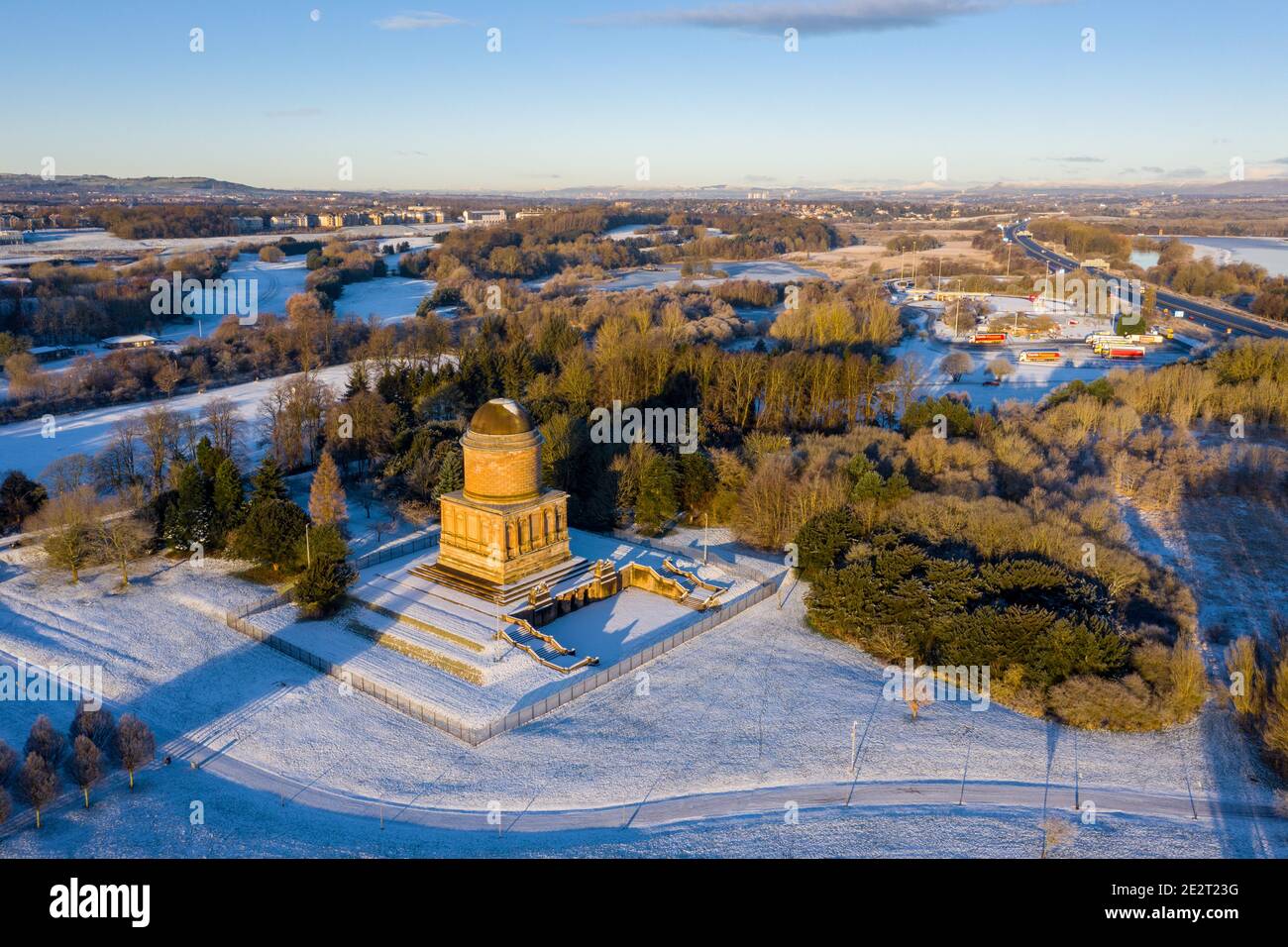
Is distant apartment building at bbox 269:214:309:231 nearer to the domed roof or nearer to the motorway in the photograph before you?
the motorway

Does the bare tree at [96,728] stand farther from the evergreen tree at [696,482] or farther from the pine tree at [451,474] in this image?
the evergreen tree at [696,482]

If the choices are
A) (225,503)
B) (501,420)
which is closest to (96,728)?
(225,503)

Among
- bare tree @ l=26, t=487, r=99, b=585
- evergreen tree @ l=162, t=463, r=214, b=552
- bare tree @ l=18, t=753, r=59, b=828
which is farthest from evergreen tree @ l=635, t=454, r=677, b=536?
bare tree @ l=18, t=753, r=59, b=828

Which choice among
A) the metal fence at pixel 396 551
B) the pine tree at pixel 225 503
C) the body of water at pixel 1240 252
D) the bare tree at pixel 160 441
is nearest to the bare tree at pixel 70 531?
the pine tree at pixel 225 503

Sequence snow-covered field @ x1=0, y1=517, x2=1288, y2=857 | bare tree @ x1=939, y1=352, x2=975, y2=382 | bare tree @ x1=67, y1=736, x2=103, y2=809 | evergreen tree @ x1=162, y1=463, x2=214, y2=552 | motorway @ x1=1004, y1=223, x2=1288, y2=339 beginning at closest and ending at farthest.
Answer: snow-covered field @ x1=0, y1=517, x2=1288, y2=857, bare tree @ x1=67, y1=736, x2=103, y2=809, evergreen tree @ x1=162, y1=463, x2=214, y2=552, bare tree @ x1=939, y1=352, x2=975, y2=382, motorway @ x1=1004, y1=223, x2=1288, y2=339

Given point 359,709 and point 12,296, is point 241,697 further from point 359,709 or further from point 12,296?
point 12,296

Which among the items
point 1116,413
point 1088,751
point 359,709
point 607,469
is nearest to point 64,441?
point 607,469

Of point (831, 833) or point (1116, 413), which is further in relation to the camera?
point (1116, 413)
